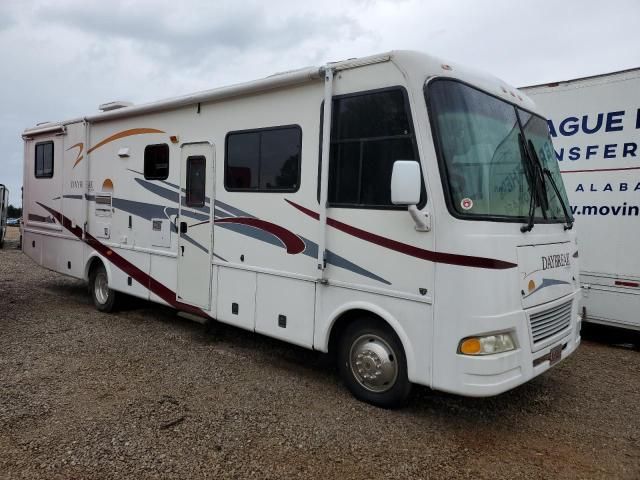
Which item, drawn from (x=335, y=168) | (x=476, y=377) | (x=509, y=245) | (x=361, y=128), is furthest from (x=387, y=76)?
(x=476, y=377)

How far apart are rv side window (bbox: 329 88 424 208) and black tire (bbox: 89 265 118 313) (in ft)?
14.4

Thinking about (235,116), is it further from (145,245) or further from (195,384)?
(195,384)

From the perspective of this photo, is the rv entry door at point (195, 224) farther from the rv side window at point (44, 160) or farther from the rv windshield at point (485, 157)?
the rv side window at point (44, 160)

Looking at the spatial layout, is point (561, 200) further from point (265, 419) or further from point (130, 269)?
point (130, 269)

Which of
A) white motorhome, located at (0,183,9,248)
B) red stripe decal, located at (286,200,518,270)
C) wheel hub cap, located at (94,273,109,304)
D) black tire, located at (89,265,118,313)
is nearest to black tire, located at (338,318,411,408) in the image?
red stripe decal, located at (286,200,518,270)

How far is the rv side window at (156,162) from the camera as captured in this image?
21.1 feet

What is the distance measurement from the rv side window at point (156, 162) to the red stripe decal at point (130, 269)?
→ 1266 mm

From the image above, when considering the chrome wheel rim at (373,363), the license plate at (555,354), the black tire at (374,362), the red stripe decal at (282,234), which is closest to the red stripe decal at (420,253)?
the red stripe decal at (282,234)

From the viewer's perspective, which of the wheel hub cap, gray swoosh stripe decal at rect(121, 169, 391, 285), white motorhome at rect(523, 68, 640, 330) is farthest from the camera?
the wheel hub cap

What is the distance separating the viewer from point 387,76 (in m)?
4.20

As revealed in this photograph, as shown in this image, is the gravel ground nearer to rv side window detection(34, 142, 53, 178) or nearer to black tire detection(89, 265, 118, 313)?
black tire detection(89, 265, 118, 313)

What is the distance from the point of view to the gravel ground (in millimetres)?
3523

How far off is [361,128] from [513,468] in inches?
109

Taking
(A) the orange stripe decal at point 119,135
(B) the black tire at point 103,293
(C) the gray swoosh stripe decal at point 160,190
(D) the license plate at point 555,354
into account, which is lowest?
(B) the black tire at point 103,293
